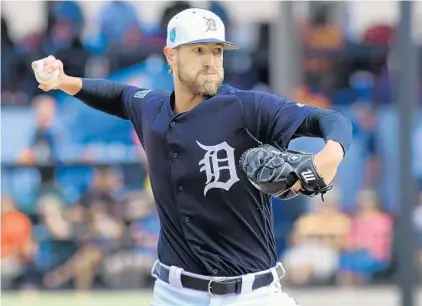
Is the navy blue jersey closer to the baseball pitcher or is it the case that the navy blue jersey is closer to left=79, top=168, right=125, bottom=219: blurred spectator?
the baseball pitcher

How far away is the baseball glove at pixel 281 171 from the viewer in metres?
3.27

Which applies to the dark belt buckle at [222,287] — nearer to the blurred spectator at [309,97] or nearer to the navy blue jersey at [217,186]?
the navy blue jersey at [217,186]

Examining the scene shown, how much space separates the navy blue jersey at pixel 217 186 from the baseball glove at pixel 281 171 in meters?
0.19

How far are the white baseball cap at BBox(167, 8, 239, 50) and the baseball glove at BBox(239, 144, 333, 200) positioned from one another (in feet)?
1.66

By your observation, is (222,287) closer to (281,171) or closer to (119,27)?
(281,171)

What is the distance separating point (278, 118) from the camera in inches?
142

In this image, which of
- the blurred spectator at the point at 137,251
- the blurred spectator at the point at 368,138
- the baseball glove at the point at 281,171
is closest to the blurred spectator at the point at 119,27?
the blurred spectator at the point at 137,251

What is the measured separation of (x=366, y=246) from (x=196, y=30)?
5.89 metres

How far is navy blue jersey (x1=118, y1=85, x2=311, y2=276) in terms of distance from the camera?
3.69m

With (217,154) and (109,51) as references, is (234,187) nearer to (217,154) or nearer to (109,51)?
(217,154)

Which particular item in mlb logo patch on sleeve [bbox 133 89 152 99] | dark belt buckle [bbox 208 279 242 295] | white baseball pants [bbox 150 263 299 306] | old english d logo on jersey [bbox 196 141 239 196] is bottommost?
white baseball pants [bbox 150 263 299 306]

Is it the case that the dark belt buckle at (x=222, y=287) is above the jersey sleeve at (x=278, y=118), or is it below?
below

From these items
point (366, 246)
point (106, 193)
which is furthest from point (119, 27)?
point (366, 246)

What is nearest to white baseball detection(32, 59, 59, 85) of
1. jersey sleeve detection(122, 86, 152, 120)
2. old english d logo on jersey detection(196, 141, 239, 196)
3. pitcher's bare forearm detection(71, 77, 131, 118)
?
pitcher's bare forearm detection(71, 77, 131, 118)
